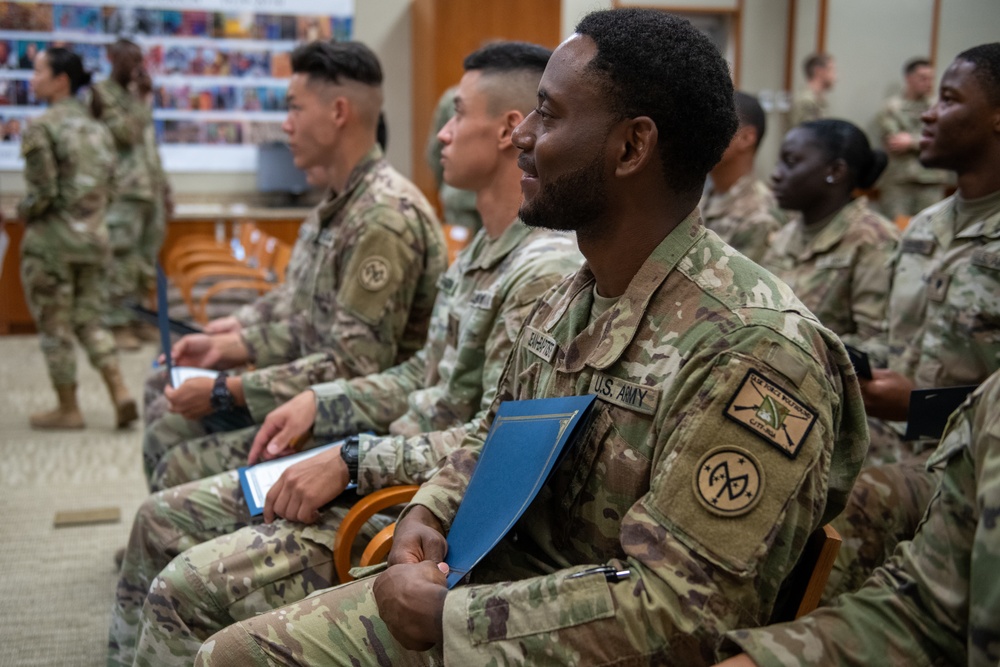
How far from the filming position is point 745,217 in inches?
149

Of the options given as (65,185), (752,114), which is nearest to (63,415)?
(65,185)

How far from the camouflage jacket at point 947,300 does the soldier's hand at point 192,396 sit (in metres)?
1.68

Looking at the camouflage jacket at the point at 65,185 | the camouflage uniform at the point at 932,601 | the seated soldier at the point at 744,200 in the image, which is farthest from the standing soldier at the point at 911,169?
the camouflage uniform at the point at 932,601

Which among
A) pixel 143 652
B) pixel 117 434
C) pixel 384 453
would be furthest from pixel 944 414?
pixel 117 434

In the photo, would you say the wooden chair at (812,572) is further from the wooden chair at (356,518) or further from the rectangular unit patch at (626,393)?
the wooden chair at (356,518)

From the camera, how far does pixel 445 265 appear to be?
94.9 inches

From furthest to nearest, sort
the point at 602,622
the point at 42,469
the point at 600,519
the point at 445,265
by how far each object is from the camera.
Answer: the point at 42,469, the point at 445,265, the point at 600,519, the point at 602,622

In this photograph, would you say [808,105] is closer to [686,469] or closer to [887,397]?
[887,397]

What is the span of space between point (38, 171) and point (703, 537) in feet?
13.8

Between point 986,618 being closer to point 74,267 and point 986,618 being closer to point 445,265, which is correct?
point 445,265

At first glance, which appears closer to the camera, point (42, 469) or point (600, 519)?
point (600, 519)

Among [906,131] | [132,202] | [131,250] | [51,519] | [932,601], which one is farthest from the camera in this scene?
[906,131]

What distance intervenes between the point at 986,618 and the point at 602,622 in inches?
15.2

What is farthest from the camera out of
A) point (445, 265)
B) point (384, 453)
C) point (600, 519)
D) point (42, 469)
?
point (42, 469)
